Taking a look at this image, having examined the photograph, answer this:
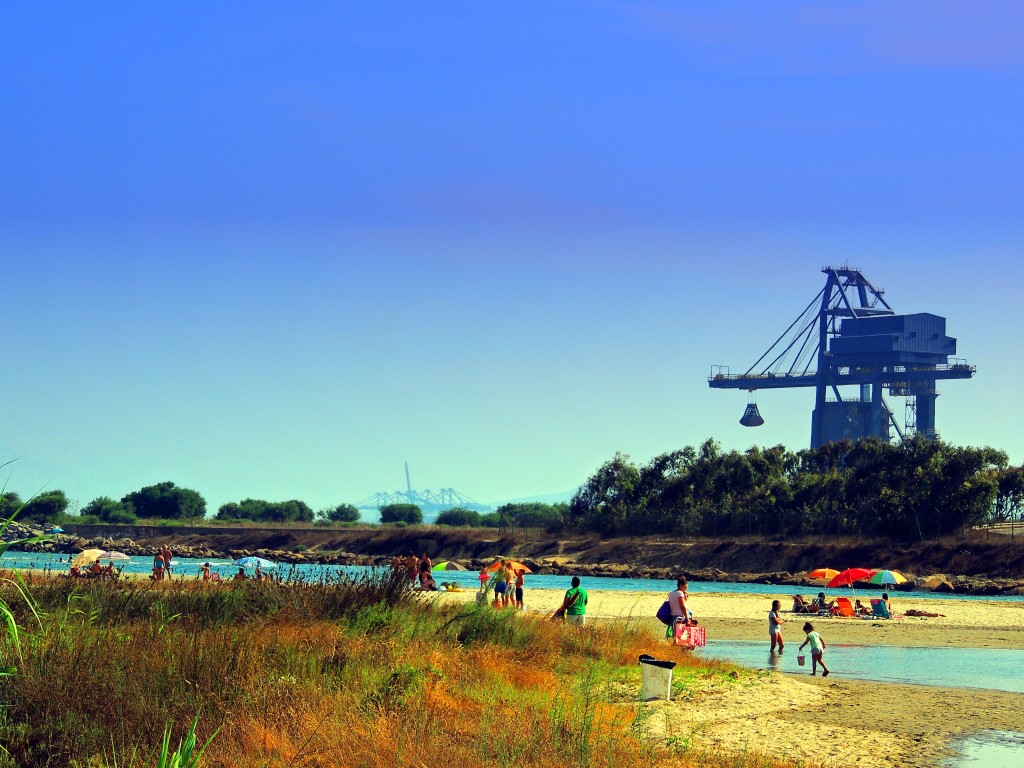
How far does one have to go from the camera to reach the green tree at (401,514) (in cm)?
17950

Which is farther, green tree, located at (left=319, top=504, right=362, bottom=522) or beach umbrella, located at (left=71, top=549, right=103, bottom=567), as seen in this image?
green tree, located at (left=319, top=504, right=362, bottom=522)

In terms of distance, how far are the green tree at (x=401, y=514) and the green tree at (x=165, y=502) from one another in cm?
2743

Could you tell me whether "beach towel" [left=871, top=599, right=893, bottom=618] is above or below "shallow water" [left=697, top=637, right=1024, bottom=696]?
above

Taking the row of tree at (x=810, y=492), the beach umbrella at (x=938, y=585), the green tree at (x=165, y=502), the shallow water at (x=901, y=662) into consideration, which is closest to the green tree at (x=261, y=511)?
the green tree at (x=165, y=502)

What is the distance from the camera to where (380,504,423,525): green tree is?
180 m

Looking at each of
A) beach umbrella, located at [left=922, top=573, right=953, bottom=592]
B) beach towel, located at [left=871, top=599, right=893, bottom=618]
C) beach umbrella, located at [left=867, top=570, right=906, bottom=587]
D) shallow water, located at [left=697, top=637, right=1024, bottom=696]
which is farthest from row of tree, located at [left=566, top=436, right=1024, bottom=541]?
shallow water, located at [left=697, top=637, right=1024, bottom=696]

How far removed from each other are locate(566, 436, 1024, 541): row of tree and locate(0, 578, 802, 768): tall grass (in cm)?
7339

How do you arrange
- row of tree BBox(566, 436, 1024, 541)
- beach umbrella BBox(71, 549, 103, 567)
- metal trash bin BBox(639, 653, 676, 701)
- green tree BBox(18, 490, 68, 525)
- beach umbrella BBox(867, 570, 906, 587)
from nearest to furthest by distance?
metal trash bin BBox(639, 653, 676, 701) < beach umbrella BBox(71, 549, 103, 567) < beach umbrella BBox(867, 570, 906, 587) < row of tree BBox(566, 436, 1024, 541) < green tree BBox(18, 490, 68, 525)

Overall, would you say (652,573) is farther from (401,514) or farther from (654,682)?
(401,514)

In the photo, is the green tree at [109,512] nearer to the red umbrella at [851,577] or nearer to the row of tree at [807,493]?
the row of tree at [807,493]

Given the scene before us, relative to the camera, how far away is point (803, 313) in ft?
622

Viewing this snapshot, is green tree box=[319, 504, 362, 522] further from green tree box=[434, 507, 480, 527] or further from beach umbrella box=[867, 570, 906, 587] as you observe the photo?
beach umbrella box=[867, 570, 906, 587]

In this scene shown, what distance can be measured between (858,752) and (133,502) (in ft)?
561

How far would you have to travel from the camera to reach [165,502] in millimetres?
172000
